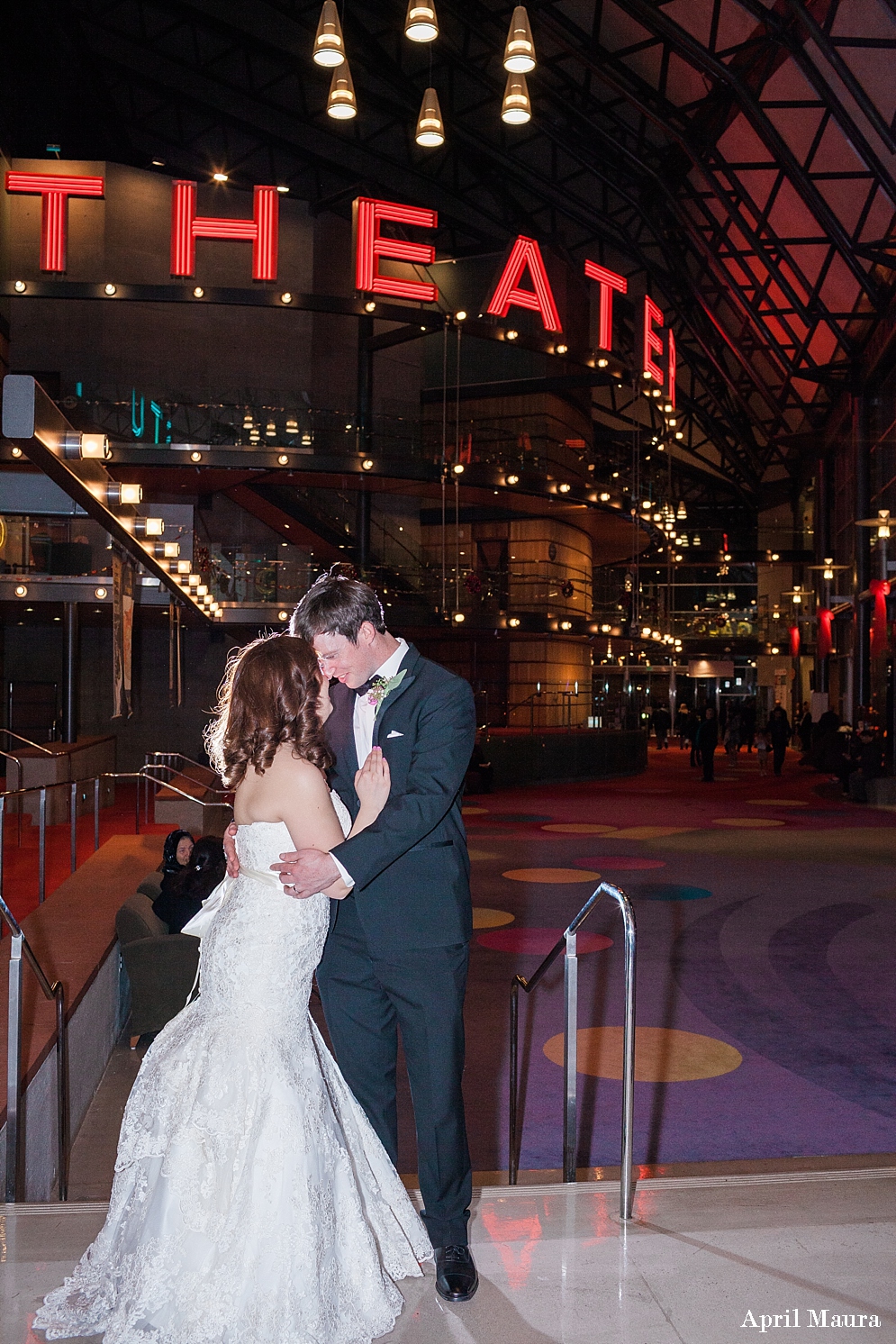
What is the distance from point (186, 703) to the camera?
2867 centimetres

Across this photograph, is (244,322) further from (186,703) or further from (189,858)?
(189,858)

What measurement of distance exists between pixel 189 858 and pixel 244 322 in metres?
22.7

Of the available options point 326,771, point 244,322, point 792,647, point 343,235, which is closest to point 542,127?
point 343,235

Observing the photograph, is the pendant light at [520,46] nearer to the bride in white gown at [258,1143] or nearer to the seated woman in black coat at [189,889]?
the seated woman in black coat at [189,889]

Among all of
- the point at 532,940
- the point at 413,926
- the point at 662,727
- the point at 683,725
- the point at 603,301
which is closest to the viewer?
the point at 413,926

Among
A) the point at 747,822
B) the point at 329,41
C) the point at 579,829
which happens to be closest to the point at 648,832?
the point at 579,829

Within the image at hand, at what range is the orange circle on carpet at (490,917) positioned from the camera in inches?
400

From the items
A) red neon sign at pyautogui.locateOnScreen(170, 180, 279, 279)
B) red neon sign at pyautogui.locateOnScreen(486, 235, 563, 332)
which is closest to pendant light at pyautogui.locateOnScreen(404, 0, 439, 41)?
red neon sign at pyautogui.locateOnScreen(170, 180, 279, 279)

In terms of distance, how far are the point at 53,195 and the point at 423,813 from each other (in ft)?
77.5

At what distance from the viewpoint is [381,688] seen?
11.0 feet

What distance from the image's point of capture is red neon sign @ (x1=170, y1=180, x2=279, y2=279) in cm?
2350

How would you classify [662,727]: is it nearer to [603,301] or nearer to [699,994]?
[603,301]

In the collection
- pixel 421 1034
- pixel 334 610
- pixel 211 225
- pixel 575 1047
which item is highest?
pixel 211 225

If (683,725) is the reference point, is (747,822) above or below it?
below
